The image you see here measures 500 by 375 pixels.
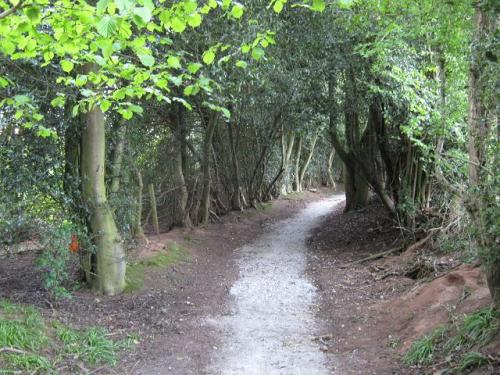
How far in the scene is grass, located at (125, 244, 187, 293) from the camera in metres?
9.21

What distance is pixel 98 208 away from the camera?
8523 millimetres

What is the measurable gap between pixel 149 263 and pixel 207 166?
5.12 metres

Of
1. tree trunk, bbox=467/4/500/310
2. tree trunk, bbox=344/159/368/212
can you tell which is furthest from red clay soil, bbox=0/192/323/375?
tree trunk, bbox=344/159/368/212

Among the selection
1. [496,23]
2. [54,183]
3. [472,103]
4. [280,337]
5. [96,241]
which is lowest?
[280,337]

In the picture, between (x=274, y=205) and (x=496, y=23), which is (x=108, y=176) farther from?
(x=274, y=205)

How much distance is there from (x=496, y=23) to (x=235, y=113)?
38.1 feet

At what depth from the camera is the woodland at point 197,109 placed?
4867 millimetres

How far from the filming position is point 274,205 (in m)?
22.9

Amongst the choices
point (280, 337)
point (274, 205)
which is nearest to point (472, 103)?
point (280, 337)

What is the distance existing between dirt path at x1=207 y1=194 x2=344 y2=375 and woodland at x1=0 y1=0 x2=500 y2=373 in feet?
5.32

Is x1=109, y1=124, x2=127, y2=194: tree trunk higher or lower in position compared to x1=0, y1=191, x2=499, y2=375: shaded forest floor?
higher

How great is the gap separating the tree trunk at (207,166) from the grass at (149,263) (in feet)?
11.0

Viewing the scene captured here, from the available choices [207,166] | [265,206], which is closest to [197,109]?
[207,166]

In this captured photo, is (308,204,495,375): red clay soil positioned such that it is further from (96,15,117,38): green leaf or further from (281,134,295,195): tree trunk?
(281,134,295,195): tree trunk
